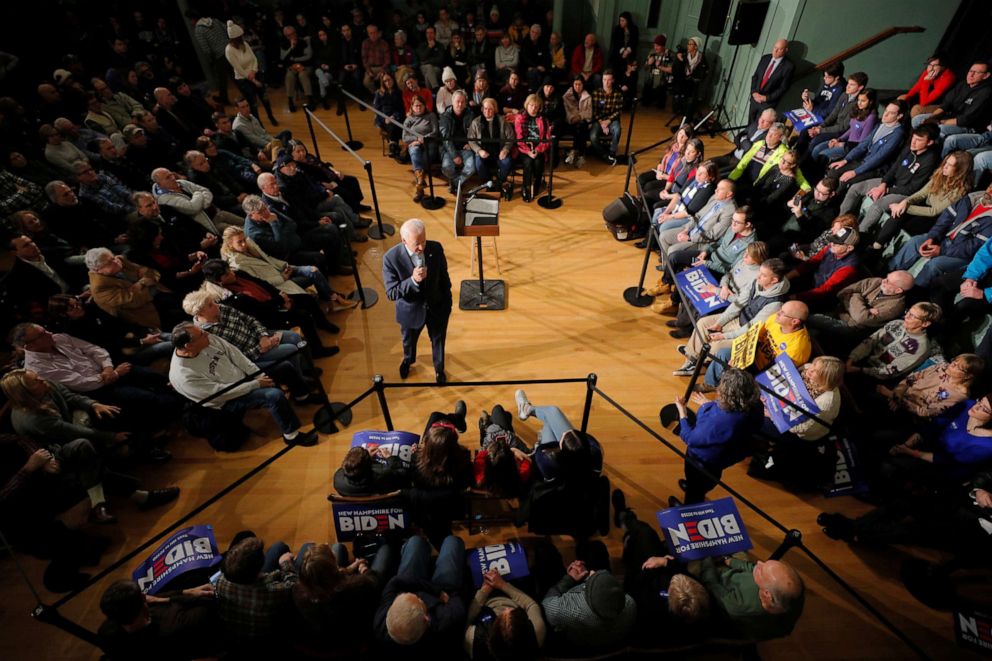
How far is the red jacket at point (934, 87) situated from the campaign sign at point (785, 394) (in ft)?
15.2

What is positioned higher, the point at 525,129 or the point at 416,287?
the point at 525,129

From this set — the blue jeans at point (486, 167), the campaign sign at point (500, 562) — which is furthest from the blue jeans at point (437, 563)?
the blue jeans at point (486, 167)

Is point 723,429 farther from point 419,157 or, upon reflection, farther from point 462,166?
point 419,157

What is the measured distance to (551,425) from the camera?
11.1ft

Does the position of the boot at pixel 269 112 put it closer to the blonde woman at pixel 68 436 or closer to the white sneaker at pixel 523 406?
the blonde woman at pixel 68 436

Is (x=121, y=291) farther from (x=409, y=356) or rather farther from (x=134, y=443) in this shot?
(x=409, y=356)

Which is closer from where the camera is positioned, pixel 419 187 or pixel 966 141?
pixel 966 141

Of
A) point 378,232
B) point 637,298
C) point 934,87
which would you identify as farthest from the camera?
point 378,232

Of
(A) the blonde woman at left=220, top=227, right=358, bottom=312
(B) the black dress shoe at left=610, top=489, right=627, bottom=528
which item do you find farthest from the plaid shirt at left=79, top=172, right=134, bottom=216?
(B) the black dress shoe at left=610, top=489, right=627, bottom=528

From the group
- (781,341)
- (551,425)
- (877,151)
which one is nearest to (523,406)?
(551,425)

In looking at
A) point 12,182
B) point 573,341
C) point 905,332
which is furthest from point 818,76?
point 12,182

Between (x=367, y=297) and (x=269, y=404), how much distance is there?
1856 millimetres

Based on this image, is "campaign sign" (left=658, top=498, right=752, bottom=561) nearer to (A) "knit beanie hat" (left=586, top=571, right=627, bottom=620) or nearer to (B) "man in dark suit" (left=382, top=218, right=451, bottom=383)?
(A) "knit beanie hat" (left=586, top=571, right=627, bottom=620)

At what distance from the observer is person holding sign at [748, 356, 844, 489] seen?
10.0 feet
